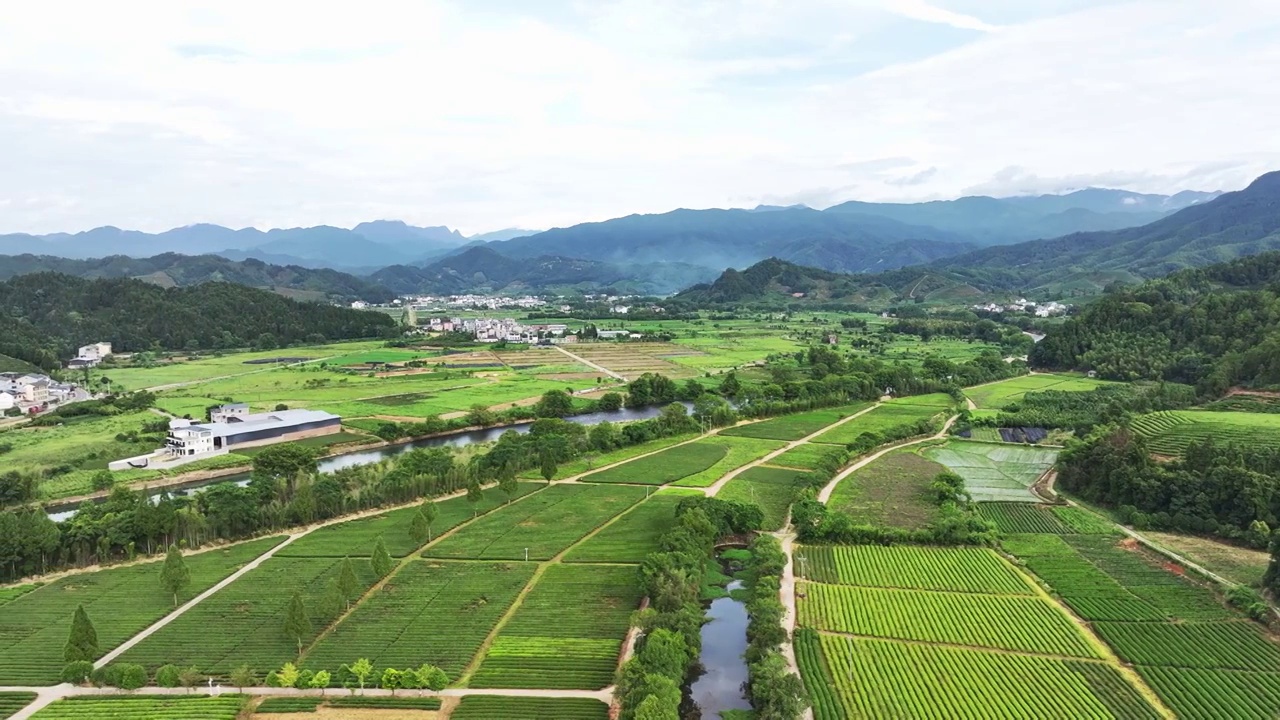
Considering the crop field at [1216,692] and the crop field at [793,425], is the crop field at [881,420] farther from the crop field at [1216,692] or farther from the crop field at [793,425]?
the crop field at [1216,692]

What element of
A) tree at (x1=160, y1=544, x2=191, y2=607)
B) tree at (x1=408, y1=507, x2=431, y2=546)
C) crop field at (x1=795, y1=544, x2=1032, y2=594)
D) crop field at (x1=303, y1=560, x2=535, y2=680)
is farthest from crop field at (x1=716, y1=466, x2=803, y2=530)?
tree at (x1=160, y1=544, x2=191, y2=607)

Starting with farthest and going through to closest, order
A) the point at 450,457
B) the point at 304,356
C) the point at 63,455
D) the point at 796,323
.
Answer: the point at 796,323
the point at 304,356
the point at 63,455
the point at 450,457

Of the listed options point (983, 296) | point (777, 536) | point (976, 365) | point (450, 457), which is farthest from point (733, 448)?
point (983, 296)

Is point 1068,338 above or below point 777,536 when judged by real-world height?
above

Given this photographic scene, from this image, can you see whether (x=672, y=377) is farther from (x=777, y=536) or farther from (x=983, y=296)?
(x=983, y=296)

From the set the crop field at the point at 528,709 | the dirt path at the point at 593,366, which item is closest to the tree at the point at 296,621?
the crop field at the point at 528,709

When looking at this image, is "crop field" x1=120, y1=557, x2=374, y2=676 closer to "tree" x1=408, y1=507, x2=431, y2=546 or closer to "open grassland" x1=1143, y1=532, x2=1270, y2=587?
"tree" x1=408, y1=507, x2=431, y2=546

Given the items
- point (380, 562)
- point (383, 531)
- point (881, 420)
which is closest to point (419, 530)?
point (383, 531)
